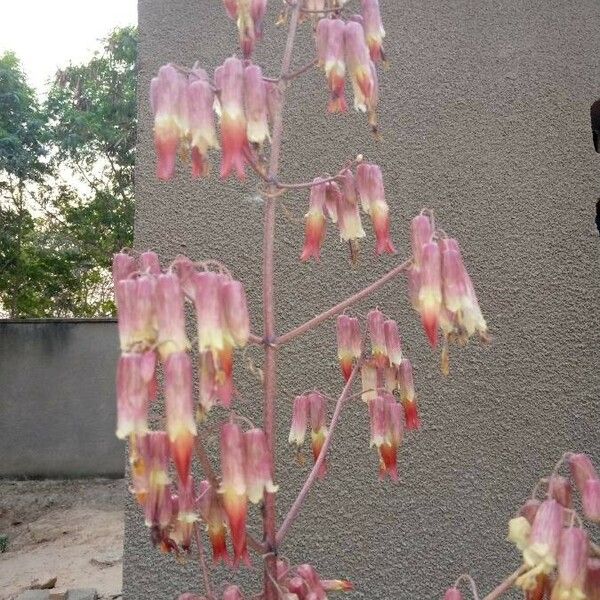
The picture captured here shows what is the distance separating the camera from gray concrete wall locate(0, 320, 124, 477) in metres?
6.13

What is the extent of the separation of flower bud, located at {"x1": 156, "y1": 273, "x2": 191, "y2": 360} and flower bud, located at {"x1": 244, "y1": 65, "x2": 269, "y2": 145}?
0.24 m

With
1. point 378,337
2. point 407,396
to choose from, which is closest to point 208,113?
point 378,337

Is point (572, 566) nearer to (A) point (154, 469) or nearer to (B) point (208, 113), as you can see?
(A) point (154, 469)

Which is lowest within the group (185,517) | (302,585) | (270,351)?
(302,585)

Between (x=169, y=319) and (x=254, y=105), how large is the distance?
30 centimetres

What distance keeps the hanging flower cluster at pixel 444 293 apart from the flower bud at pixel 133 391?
330 millimetres

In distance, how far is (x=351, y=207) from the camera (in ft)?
3.33

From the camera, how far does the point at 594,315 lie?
199cm

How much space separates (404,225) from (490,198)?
0.90 ft

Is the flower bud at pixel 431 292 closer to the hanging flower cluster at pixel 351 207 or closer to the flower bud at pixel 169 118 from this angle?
the hanging flower cluster at pixel 351 207

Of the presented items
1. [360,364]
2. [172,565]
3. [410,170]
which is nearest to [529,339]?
[410,170]

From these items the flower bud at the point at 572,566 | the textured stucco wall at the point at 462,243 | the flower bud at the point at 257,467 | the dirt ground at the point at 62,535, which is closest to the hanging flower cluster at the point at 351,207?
the flower bud at the point at 257,467

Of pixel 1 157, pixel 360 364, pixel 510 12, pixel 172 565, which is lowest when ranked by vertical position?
pixel 172 565

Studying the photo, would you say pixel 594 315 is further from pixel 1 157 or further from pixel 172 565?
pixel 1 157
